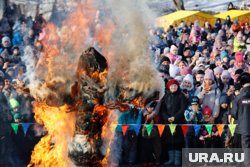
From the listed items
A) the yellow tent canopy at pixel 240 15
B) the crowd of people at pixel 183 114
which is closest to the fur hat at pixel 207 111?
the crowd of people at pixel 183 114

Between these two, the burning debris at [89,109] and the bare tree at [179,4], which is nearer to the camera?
the burning debris at [89,109]

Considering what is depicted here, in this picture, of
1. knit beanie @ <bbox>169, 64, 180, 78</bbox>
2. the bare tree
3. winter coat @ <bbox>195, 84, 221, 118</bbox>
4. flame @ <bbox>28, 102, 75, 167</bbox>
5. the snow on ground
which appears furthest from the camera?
the bare tree

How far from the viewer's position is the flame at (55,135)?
9.62 m

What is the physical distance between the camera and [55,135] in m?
10.1

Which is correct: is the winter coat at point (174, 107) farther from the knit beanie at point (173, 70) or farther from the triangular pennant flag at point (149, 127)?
the knit beanie at point (173, 70)

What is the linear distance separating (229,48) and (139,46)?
6966 millimetres

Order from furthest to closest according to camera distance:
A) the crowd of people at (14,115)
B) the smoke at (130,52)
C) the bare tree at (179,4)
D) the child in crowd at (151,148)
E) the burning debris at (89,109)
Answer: the bare tree at (179,4) < the child in crowd at (151,148) < the crowd of people at (14,115) < the smoke at (130,52) < the burning debris at (89,109)

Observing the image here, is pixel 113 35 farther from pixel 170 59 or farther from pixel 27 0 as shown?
pixel 27 0

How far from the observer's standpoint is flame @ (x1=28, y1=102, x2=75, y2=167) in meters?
9.62

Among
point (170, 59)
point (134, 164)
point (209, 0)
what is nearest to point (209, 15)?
point (209, 0)

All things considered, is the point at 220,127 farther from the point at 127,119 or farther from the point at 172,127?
the point at 127,119

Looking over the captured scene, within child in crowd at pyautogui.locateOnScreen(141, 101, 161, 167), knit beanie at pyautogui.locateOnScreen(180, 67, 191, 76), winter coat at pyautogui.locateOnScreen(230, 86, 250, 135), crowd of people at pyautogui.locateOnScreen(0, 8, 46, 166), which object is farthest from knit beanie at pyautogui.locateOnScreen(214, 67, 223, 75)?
crowd of people at pyautogui.locateOnScreen(0, 8, 46, 166)

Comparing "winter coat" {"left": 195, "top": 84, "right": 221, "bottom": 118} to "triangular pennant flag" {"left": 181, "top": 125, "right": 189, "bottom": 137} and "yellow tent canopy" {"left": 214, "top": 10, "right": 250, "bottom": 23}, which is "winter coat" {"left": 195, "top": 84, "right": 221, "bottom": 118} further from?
"yellow tent canopy" {"left": 214, "top": 10, "right": 250, "bottom": 23}

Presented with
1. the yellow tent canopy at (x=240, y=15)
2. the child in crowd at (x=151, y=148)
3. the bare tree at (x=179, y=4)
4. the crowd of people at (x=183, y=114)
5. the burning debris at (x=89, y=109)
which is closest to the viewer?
the burning debris at (x=89, y=109)
